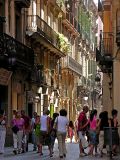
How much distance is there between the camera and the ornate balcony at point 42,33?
35844mm

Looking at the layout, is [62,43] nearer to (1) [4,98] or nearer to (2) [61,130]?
(1) [4,98]

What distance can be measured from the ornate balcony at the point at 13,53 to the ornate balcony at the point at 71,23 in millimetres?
18831

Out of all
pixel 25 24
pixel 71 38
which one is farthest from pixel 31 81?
pixel 71 38

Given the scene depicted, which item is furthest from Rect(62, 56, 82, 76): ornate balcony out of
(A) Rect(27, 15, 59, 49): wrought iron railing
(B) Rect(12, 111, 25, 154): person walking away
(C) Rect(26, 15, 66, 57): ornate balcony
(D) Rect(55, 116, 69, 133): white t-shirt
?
(D) Rect(55, 116, 69, 133): white t-shirt

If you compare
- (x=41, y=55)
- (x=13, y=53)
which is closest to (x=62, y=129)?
(x=13, y=53)

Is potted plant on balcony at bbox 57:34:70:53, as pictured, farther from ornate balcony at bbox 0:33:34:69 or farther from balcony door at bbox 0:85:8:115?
balcony door at bbox 0:85:8:115

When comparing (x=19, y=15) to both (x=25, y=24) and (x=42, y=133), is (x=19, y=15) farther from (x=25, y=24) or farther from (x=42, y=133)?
(x=42, y=133)

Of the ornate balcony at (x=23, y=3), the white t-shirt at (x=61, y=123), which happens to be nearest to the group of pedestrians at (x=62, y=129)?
the white t-shirt at (x=61, y=123)

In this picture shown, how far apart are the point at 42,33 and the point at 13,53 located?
8714 millimetres

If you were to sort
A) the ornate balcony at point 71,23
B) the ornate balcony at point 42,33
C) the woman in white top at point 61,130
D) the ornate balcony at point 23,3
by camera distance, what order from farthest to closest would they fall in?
the ornate balcony at point 71,23, the ornate balcony at point 42,33, the ornate balcony at point 23,3, the woman in white top at point 61,130

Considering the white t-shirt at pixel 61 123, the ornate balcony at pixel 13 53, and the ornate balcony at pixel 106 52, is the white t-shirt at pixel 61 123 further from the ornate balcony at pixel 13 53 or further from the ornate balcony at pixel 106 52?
the ornate balcony at pixel 106 52

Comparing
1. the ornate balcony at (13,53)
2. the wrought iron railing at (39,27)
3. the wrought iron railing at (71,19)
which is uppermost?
the wrought iron railing at (71,19)

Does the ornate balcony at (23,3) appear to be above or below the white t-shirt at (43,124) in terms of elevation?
above

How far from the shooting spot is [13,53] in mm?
29141
